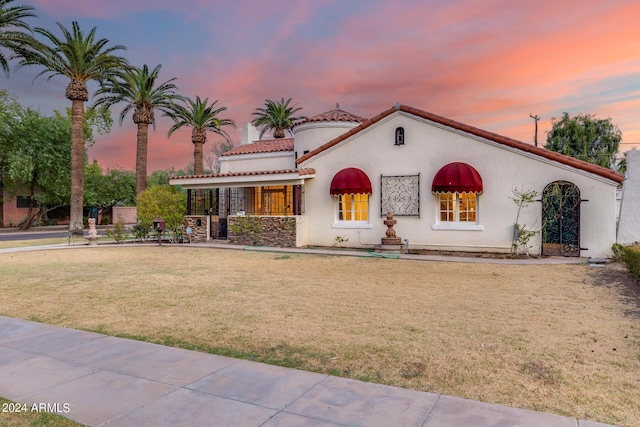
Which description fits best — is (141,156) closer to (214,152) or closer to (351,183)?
(351,183)

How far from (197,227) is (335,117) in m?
11.0

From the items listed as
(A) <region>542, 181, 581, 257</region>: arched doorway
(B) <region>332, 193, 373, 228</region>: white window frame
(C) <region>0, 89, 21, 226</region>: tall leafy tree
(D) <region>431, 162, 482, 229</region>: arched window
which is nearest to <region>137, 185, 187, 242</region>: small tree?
(B) <region>332, 193, 373, 228</region>: white window frame

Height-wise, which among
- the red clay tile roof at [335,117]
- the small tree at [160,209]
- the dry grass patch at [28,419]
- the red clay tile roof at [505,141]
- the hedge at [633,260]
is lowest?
the dry grass patch at [28,419]

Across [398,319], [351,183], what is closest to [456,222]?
[351,183]

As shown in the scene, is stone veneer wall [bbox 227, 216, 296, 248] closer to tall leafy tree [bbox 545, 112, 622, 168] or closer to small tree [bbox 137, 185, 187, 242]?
small tree [bbox 137, 185, 187, 242]

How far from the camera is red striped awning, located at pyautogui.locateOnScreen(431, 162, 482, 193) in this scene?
55.3ft

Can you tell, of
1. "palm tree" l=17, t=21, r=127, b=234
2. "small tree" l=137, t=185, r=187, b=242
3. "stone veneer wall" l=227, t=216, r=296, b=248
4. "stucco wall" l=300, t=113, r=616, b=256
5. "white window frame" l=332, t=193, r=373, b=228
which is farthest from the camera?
"palm tree" l=17, t=21, r=127, b=234

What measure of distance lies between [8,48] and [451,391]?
115ft

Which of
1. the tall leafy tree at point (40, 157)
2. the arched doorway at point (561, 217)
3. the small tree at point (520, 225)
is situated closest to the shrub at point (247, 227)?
the small tree at point (520, 225)

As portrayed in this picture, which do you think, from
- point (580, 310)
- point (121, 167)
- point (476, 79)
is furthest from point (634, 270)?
point (121, 167)

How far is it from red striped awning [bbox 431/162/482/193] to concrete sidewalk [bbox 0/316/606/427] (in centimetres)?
1395

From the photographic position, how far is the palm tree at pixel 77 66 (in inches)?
1133

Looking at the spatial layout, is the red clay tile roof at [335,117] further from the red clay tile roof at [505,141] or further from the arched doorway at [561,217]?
the arched doorway at [561,217]

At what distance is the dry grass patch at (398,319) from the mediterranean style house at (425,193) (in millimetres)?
3087
